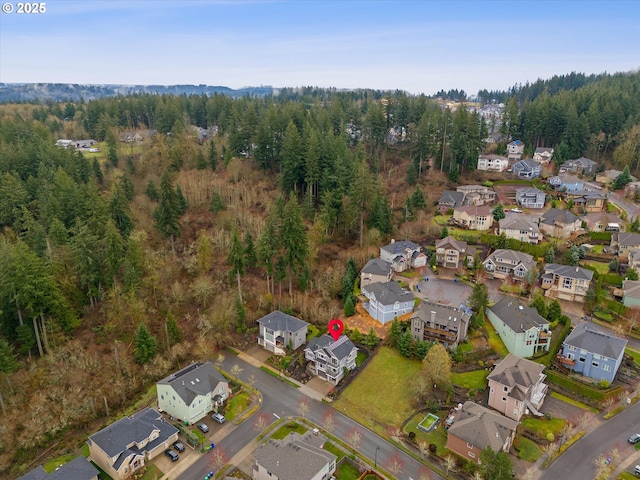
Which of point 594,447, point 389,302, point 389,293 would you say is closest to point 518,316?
point 594,447

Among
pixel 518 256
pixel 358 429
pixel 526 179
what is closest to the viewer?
pixel 358 429

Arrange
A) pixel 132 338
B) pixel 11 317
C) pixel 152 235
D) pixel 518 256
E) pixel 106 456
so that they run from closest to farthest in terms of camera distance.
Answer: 1. pixel 106 456
2. pixel 11 317
3. pixel 132 338
4. pixel 518 256
5. pixel 152 235

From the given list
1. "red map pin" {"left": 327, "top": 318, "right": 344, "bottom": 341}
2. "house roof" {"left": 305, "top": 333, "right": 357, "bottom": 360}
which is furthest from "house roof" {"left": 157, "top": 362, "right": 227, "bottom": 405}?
"red map pin" {"left": 327, "top": 318, "right": 344, "bottom": 341}

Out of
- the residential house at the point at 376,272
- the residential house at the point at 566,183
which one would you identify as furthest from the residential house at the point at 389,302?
the residential house at the point at 566,183

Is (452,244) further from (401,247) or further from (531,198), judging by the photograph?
(531,198)

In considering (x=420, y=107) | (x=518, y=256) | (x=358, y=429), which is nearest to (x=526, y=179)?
(x=420, y=107)

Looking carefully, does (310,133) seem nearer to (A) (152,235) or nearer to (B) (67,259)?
(A) (152,235)

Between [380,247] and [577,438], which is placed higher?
[380,247]
